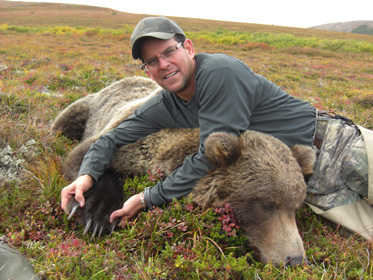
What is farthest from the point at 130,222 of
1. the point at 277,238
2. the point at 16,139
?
the point at 16,139

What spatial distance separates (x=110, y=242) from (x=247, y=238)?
110cm

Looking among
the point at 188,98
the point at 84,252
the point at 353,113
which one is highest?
the point at 188,98

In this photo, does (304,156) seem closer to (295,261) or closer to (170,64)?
(295,261)

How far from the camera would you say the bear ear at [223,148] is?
2318mm

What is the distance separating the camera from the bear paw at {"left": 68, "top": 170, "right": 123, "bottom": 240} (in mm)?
2545

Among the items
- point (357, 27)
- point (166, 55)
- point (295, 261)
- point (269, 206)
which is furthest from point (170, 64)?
point (357, 27)

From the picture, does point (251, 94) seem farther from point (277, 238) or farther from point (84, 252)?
point (84, 252)

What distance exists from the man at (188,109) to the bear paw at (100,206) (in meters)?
0.09

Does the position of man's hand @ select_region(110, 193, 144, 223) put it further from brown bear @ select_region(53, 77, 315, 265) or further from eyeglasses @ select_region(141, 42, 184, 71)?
eyeglasses @ select_region(141, 42, 184, 71)

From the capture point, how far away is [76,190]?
2.63m

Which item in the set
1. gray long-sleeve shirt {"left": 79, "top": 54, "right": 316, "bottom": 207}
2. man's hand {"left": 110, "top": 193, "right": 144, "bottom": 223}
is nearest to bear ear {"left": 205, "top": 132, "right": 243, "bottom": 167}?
gray long-sleeve shirt {"left": 79, "top": 54, "right": 316, "bottom": 207}

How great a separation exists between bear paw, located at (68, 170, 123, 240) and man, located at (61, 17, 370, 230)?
0.09 meters

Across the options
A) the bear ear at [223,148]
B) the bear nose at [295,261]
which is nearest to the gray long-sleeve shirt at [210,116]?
the bear ear at [223,148]

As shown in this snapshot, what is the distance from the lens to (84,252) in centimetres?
193
